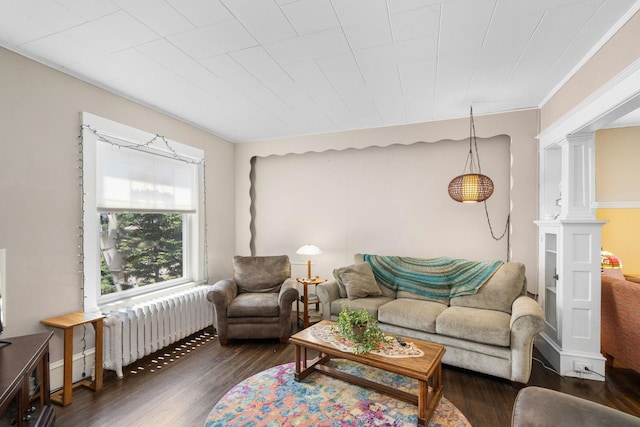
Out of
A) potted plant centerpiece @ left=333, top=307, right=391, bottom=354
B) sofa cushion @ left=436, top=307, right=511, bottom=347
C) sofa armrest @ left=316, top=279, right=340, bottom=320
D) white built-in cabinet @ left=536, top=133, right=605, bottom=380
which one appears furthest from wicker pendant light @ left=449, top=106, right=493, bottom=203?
sofa armrest @ left=316, top=279, right=340, bottom=320

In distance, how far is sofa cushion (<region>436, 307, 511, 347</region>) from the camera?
Answer: 8.28ft

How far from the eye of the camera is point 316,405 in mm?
2203

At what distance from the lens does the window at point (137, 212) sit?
2.74 meters

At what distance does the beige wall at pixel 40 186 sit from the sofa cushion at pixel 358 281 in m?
2.59

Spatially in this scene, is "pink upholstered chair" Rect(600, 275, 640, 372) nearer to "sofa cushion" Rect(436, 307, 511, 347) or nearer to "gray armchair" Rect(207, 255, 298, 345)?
"sofa cushion" Rect(436, 307, 511, 347)

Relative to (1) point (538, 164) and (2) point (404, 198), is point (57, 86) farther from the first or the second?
(1) point (538, 164)

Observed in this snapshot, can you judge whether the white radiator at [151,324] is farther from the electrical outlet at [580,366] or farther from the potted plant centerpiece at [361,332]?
the electrical outlet at [580,366]

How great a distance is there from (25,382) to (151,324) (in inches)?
55.3

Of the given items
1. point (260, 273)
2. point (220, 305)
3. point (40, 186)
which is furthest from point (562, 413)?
point (40, 186)

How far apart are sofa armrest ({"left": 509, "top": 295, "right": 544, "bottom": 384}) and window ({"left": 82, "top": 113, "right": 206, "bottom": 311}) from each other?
3597 mm

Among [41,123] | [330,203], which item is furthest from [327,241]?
[41,123]

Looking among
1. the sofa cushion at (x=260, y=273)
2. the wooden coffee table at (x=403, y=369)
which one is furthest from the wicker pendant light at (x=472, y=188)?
the sofa cushion at (x=260, y=273)

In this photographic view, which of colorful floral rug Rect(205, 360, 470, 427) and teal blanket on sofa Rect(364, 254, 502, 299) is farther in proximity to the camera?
teal blanket on sofa Rect(364, 254, 502, 299)

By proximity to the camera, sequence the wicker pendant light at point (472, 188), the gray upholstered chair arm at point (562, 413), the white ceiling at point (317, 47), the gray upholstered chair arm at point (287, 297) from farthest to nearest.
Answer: the gray upholstered chair arm at point (287, 297), the wicker pendant light at point (472, 188), the white ceiling at point (317, 47), the gray upholstered chair arm at point (562, 413)
